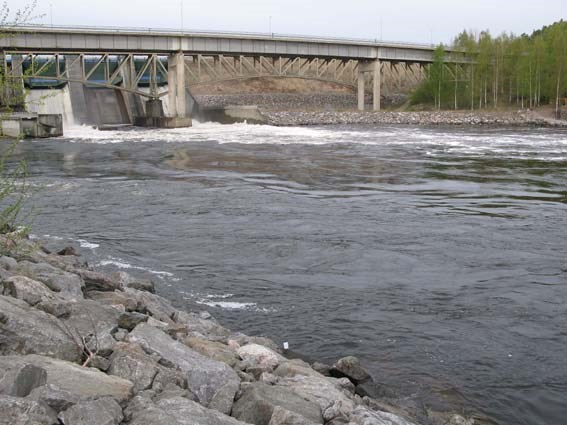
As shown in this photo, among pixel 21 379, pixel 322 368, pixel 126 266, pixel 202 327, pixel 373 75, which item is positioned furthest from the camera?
pixel 373 75

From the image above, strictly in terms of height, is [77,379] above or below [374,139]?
above

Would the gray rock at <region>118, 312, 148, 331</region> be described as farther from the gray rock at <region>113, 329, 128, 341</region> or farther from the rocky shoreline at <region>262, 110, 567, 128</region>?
the rocky shoreline at <region>262, 110, 567, 128</region>

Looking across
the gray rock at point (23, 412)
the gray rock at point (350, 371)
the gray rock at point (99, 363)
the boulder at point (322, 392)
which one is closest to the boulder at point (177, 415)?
the gray rock at point (23, 412)

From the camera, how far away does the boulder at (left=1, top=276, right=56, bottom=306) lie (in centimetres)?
816

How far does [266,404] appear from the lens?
20.7 ft

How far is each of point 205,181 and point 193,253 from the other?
13105mm

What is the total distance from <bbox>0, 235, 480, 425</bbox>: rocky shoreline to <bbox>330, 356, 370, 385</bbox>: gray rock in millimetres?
12

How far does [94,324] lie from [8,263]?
10.2 feet

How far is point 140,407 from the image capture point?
5.65m

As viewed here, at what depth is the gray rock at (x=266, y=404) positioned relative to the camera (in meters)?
6.27

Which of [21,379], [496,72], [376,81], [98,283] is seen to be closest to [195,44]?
[376,81]

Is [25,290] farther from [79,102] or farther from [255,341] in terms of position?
[79,102]

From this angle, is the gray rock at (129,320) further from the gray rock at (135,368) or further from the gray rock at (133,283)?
the gray rock at (133,283)

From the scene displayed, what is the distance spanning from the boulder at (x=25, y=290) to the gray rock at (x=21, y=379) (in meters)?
2.59
